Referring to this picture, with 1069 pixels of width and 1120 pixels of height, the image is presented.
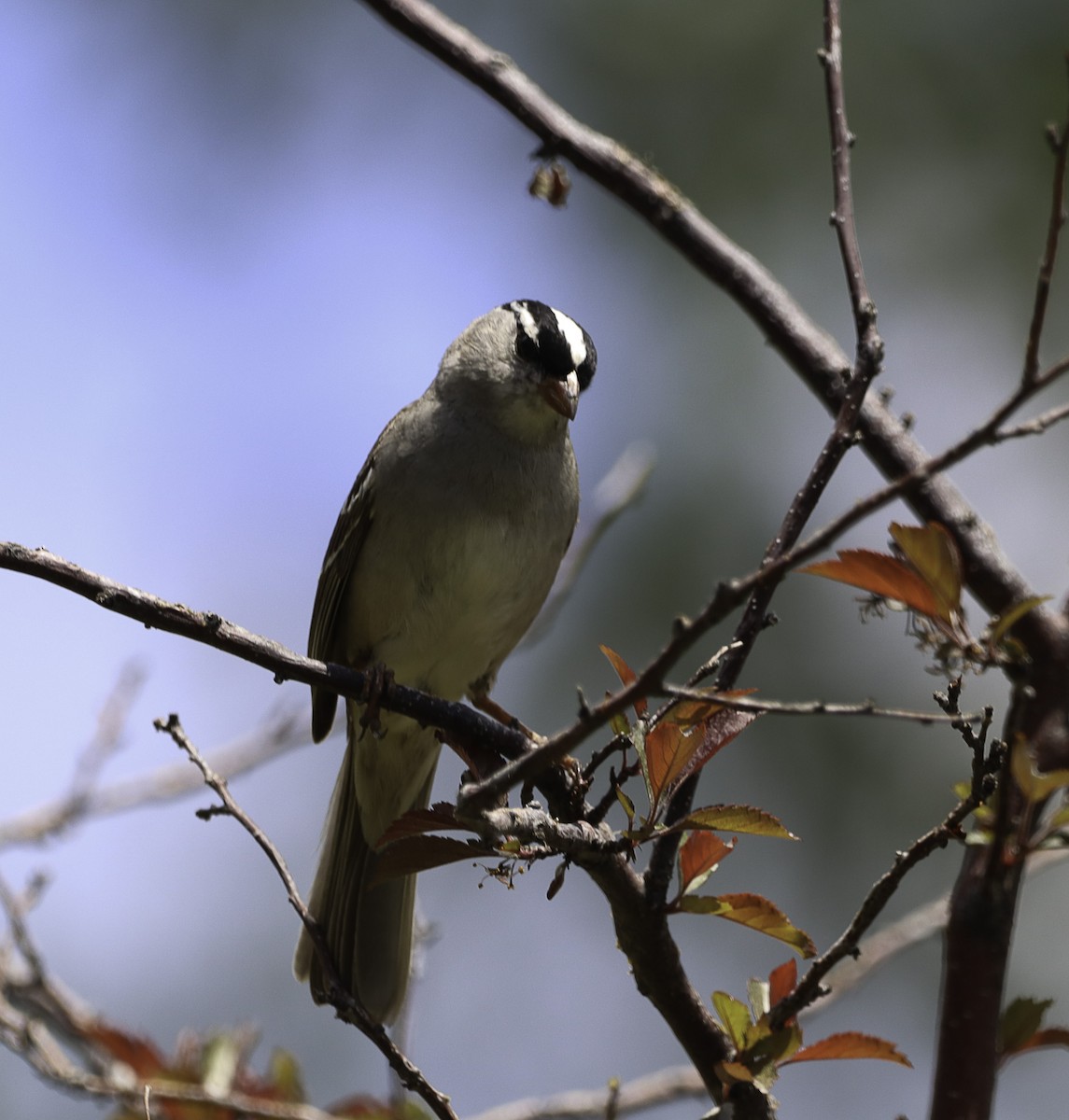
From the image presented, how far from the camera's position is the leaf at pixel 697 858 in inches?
92.7

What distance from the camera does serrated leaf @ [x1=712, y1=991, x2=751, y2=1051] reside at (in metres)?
2.21

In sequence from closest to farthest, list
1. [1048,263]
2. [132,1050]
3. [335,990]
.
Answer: [1048,263]
[335,990]
[132,1050]

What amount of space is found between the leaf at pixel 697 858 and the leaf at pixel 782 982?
0.64ft

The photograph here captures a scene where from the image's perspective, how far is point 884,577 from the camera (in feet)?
6.30

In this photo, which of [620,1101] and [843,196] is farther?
[620,1101]

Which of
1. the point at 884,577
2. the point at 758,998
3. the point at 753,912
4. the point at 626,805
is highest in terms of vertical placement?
the point at 884,577

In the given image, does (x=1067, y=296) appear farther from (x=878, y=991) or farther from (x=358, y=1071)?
(x=358, y=1071)

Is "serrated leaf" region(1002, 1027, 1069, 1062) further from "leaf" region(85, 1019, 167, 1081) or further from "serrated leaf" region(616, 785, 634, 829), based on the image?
"leaf" region(85, 1019, 167, 1081)

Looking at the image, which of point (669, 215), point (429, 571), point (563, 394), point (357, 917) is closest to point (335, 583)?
point (429, 571)

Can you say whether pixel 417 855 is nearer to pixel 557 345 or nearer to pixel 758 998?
pixel 758 998

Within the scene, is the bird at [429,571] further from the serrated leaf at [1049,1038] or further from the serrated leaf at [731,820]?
the serrated leaf at [1049,1038]

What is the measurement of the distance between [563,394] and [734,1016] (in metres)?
2.55

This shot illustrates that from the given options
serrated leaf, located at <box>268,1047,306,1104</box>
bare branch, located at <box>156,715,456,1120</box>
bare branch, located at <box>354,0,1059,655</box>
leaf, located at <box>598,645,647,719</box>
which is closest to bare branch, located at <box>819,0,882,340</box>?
bare branch, located at <box>354,0,1059,655</box>

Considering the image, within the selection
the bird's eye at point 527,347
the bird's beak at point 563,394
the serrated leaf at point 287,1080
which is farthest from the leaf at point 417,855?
the bird's eye at point 527,347
